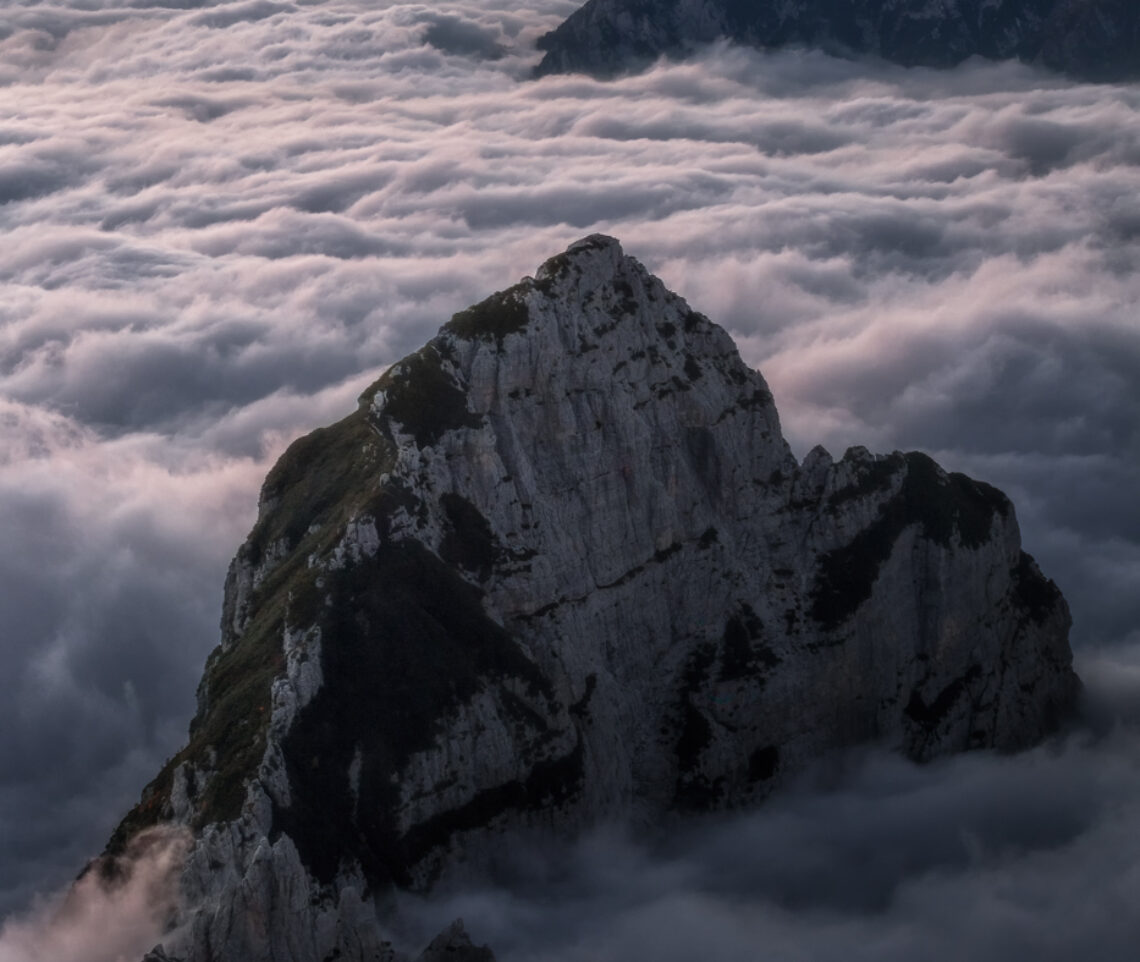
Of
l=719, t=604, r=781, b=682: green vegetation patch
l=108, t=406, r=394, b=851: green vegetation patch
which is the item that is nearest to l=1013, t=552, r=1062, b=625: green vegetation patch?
l=719, t=604, r=781, b=682: green vegetation patch

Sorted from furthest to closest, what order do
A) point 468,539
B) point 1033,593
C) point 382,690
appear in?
point 1033,593, point 468,539, point 382,690

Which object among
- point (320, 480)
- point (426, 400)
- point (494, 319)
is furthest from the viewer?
point (320, 480)

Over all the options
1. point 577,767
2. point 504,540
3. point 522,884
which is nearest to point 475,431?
point 504,540

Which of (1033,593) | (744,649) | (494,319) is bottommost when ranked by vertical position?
(1033,593)

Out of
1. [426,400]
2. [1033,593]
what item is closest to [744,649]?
[1033,593]

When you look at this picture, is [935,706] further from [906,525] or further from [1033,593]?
[1033,593]

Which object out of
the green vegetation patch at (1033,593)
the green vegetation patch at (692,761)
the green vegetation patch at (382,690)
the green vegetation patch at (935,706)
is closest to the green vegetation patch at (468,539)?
the green vegetation patch at (382,690)

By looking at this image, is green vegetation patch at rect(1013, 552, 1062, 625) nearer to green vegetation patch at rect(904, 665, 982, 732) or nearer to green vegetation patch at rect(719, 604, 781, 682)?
green vegetation patch at rect(904, 665, 982, 732)

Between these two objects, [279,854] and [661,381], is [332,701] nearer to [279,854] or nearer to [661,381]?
[279,854]
